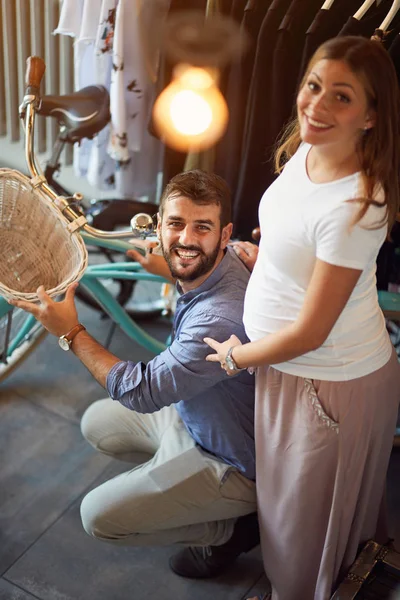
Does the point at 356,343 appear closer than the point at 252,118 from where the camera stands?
Yes

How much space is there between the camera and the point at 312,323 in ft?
3.83

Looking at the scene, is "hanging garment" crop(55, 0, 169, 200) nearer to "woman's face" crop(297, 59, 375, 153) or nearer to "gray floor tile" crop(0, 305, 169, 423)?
"gray floor tile" crop(0, 305, 169, 423)

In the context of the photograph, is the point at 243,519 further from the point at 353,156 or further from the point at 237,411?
the point at 353,156

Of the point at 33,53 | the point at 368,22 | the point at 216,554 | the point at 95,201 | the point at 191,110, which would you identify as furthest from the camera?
the point at 33,53

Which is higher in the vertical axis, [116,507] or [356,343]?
[356,343]

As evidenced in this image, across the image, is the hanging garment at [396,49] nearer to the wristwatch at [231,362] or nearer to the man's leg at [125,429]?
the wristwatch at [231,362]

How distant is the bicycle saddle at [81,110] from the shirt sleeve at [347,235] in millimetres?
1189

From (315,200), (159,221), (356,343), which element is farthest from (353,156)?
(159,221)

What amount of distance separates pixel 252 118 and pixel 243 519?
1.00 metres

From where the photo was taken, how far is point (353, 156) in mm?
1123

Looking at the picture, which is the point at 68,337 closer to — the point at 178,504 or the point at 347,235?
→ the point at 178,504

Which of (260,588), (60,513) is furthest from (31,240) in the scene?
(260,588)

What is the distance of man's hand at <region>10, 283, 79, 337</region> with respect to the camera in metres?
1.44

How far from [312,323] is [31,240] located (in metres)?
0.79
